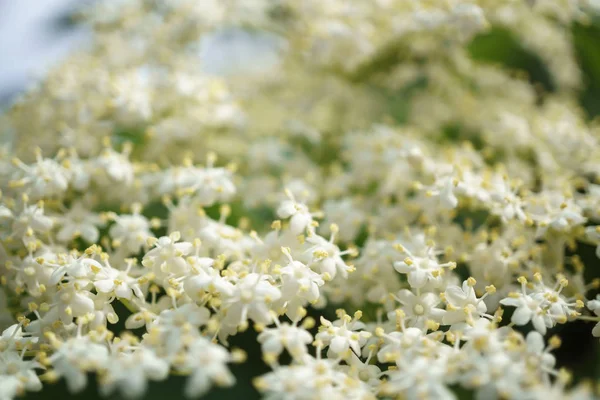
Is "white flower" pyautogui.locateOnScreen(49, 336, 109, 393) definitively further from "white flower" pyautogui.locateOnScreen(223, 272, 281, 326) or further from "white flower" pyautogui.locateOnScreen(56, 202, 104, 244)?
"white flower" pyautogui.locateOnScreen(56, 202, 104, 244)

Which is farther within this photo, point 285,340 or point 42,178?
point 42,178

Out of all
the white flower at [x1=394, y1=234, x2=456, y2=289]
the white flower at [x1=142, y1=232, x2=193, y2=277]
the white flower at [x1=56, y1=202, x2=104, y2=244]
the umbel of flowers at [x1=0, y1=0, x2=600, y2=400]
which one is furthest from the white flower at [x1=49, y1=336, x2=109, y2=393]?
the white flower at [x1=394, y1=234, x2=456, y2=289]

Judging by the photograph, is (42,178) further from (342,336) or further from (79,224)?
(342,336)

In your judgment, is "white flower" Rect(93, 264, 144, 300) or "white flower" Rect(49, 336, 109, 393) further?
"white flower" Rect(93, 264, 144, 300)

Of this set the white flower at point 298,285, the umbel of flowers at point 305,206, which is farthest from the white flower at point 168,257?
the white flower at point 298,285

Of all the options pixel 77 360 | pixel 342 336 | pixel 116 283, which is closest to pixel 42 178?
pixel 116 283

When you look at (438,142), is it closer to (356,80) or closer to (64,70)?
(356,80)

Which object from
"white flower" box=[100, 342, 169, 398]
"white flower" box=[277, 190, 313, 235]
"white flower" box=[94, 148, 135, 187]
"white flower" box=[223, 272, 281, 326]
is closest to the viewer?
"white flower" box=[100, 342, 169, 398]

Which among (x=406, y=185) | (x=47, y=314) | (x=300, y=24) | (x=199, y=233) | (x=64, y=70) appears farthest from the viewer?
(x=300, y=24)

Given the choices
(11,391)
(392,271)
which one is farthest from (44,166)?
(392,271)
